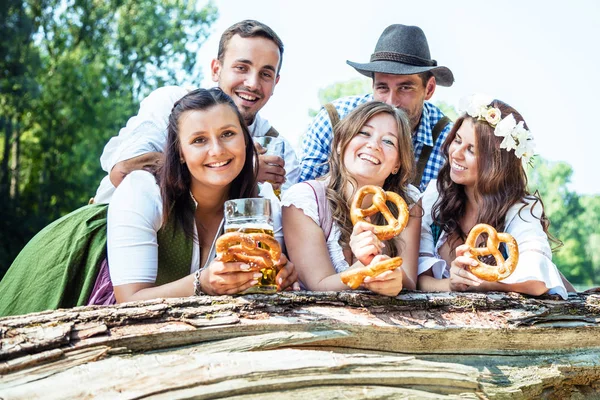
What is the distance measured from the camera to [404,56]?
6172 mm

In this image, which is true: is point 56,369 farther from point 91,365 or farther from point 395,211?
point 395,211

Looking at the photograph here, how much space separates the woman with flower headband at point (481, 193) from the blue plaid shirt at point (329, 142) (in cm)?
125

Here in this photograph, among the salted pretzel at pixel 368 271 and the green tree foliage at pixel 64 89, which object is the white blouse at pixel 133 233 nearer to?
the salted pretzel at pixel 368 271

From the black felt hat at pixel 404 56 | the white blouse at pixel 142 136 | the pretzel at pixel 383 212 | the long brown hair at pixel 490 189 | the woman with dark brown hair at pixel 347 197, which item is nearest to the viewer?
the pretzel at pixel 383 212

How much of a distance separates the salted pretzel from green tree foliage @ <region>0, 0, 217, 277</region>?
18420mm

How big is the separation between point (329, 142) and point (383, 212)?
263 centimetres

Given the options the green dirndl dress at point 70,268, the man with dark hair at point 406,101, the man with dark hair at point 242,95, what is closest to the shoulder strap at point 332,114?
the man with dark hair at point 406,101

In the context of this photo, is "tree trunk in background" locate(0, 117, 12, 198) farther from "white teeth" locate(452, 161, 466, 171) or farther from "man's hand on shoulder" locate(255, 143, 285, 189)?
"white teeth" locate(452, 161, 466, 171)

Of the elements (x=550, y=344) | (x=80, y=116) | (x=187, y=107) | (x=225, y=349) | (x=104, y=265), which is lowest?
(x=550, y=344)

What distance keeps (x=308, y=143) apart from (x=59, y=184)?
1804 cm

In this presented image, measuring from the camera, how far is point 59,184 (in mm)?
22453

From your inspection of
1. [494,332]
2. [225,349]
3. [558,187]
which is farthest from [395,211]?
[558,187]

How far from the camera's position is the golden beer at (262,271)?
3188 mm

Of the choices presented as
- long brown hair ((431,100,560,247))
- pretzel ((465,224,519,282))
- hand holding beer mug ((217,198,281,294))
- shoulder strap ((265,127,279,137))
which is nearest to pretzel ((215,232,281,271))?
hand holding beer mug ((217,198,281,294))
